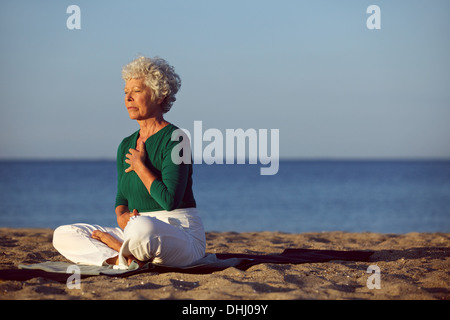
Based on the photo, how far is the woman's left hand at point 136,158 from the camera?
4688 millimetres

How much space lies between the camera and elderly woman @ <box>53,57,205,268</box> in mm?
4566

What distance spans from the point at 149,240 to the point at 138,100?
1243 millimetres

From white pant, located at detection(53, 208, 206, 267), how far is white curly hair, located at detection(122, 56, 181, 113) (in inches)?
40.8

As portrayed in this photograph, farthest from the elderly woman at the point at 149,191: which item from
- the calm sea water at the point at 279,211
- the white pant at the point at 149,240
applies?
the calm sea water at the point at 279,211

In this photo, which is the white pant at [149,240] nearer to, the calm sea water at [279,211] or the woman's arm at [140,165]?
the woman's arm at [140,165]

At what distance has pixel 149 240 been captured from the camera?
4.37 meters

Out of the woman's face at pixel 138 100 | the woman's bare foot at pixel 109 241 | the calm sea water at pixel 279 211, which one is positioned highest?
the woman's face at pixel 138 100

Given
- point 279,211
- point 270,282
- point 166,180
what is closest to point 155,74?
point 166,180

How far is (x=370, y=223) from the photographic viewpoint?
20.7 metres

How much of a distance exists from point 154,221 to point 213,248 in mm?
2374

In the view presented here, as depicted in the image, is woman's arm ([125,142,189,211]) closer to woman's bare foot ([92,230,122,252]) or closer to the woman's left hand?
the woman's left hand
